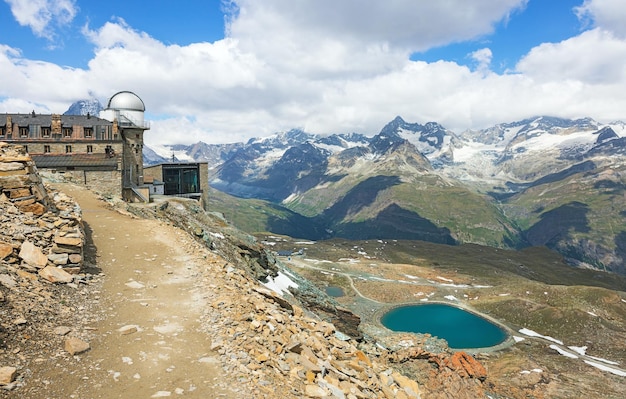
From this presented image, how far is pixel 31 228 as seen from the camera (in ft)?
74.7

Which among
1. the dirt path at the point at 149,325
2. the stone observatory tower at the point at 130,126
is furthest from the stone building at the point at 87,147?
the dirt path at the point at 149,325

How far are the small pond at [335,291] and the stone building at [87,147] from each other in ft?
257

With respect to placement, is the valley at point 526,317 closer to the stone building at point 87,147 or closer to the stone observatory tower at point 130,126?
the stone building at point 87,147

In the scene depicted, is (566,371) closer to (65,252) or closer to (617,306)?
(617,306)

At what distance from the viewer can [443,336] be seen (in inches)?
4230

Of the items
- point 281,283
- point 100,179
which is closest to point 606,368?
point 281,283

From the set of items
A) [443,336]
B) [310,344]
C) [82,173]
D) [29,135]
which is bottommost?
[443,336]

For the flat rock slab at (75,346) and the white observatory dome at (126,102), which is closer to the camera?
the flat rock slab at (75,346)

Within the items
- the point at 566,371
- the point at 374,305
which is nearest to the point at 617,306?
the point at 566,371

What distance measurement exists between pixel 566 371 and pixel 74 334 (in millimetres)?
94912

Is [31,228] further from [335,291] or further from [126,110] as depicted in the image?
[335,291]

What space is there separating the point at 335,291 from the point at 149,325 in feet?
404

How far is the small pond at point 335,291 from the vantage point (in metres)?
134

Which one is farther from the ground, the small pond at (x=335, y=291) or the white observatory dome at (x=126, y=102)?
the white observatory dome at (x=126, y=102)
